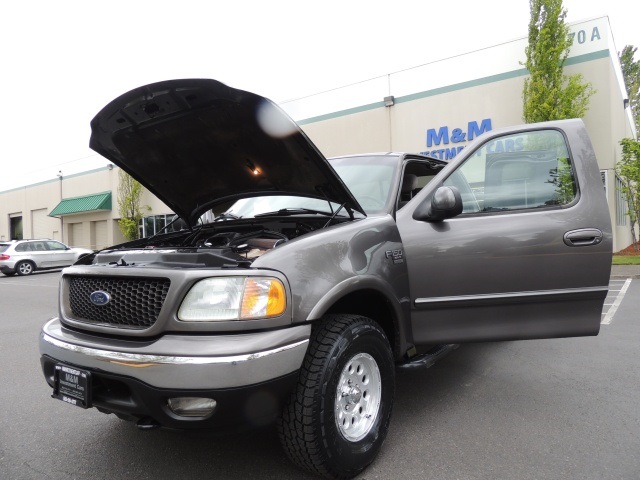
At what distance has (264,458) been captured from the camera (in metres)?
2.54

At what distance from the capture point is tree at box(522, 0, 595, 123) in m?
12.8

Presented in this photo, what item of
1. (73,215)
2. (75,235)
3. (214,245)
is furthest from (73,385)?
(75,235)

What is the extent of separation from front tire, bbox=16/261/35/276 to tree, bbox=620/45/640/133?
40413 millimetres

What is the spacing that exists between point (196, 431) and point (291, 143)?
1.57 meters

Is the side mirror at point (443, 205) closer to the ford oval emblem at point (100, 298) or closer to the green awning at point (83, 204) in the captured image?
the ford oval emblem at point (100, 298)

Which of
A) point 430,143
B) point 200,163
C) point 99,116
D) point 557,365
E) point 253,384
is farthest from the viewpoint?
point 430,143

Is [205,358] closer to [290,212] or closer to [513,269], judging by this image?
[290,212]

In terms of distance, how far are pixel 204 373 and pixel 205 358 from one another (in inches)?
2.4

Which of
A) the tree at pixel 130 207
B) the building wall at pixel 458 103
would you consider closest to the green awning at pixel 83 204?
the tree at pixel 130 207

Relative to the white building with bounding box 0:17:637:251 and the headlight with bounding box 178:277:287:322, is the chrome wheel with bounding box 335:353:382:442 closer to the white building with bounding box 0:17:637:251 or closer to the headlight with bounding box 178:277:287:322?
the headlight with bounding box 178:277:287:322

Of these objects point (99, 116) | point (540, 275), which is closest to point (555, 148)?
point (540, 275)

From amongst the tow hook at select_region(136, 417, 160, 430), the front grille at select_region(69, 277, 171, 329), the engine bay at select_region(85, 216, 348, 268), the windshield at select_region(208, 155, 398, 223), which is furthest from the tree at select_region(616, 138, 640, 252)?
the tow hook at select_region(136, 417, 160, 430)

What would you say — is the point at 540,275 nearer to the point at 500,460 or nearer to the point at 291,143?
the point at 500,460

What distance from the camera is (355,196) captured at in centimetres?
324
